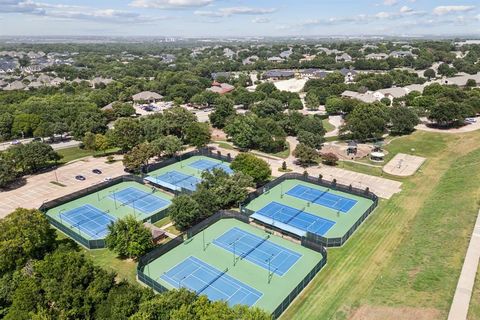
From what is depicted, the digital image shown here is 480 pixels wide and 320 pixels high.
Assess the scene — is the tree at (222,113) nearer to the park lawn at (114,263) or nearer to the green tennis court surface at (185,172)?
the green tennis court surface at (185,172)

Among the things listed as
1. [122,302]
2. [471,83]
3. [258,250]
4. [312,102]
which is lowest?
[258,250]

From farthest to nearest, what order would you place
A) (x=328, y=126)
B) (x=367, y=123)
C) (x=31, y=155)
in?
1. (x=328, y=126)
2. (x=367, y=123)
3. (x=31, y=155)

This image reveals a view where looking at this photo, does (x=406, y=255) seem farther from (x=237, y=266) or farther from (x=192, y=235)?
(x=192, y=235)

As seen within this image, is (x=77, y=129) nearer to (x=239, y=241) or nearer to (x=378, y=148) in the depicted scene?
(x=239, y=241)

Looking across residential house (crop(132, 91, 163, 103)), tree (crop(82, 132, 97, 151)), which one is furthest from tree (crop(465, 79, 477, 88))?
tree (crop(82, 132, 97, 151))

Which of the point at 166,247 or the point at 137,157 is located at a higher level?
the point at 137,157

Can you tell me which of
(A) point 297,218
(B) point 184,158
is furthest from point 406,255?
(B) point 184,158

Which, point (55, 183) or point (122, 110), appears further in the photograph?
point (122, 110)

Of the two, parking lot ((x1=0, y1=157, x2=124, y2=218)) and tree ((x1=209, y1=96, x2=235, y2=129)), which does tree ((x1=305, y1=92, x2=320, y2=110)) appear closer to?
tree ((x1=209, y1=96, x2=235, y2=129))
